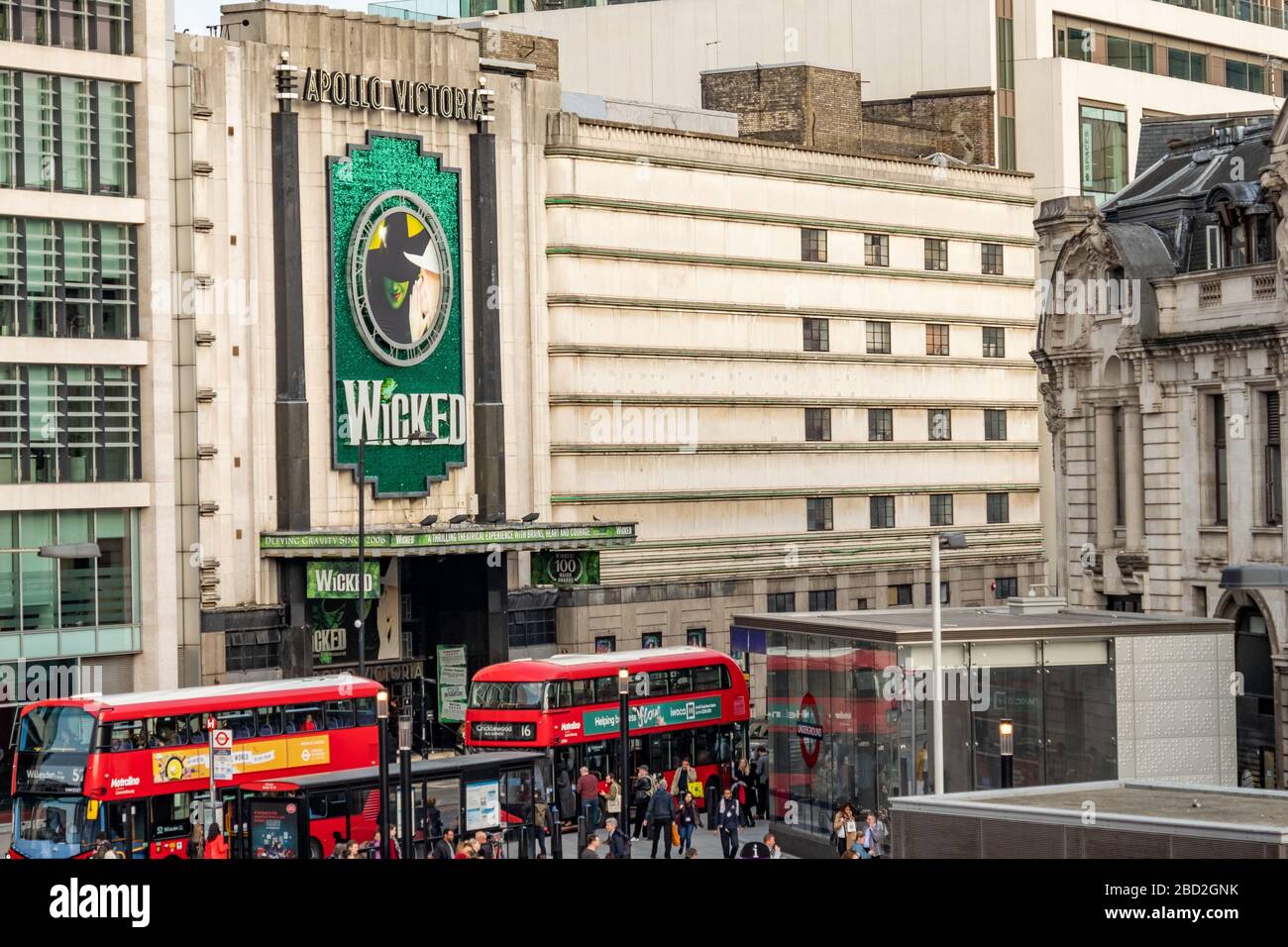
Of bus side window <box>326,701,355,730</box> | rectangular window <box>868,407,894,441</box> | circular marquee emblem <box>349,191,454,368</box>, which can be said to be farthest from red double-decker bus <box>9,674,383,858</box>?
rectangular window <box>868,407,894,441</box>

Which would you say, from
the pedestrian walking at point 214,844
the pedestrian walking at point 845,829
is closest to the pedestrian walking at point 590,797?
the pedestrian walking at point 845,829

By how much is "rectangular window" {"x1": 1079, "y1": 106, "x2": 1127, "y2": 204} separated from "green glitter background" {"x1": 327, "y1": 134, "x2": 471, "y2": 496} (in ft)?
120

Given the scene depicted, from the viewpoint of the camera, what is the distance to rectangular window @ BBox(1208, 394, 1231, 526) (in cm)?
4325

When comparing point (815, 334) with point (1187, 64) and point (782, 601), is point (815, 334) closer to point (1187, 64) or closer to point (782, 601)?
point (782, 601)

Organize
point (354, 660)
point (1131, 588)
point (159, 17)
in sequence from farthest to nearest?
point (354, 660) < point (159, 17) < point (1131, 588)

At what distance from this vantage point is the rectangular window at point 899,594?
3066 inches

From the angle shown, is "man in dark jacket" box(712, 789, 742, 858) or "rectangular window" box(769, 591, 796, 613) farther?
"rectangular window" box(769, 591, 796, 613)

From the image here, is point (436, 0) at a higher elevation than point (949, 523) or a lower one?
higher

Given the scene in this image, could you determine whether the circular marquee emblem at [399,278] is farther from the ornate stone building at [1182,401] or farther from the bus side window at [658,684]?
the ornate stone building at [1182,401]

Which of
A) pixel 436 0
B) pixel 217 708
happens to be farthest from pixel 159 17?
pixel 436 0

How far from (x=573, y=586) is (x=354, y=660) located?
747cm

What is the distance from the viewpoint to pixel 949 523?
265ft

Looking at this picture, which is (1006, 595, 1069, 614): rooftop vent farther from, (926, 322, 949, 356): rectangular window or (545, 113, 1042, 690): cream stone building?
(926, 322, 949, 356): rectangular window

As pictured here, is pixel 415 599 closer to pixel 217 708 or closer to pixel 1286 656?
pixel 217 708
